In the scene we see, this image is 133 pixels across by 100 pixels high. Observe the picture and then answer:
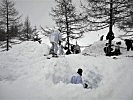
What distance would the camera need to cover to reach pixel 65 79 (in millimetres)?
10133

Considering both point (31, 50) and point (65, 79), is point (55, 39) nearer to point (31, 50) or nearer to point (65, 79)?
point (31, 50)

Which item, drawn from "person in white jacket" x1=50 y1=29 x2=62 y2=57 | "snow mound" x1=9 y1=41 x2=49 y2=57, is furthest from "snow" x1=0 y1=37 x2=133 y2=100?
"person in white jacket" x1=50 y1=29 x2=62 y2=57

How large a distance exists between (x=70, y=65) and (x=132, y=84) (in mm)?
5594

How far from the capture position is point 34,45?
18.5m

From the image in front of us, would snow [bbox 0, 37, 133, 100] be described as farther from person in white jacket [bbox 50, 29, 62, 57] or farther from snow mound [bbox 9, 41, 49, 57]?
person in white jacket [bbox 50, 29, 62, 57]

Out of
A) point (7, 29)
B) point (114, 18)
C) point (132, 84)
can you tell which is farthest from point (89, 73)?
point (7, 29)

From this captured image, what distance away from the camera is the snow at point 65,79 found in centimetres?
644

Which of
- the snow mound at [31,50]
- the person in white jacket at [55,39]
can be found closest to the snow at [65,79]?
the snow mound at [31,50]

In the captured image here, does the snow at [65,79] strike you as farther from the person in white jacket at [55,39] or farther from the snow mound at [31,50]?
the person in white jacket at [55,39]

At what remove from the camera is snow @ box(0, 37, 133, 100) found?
21.1 ft

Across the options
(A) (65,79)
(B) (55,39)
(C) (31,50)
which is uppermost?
(B) (55,39)

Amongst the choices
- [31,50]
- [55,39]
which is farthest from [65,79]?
[31,50]

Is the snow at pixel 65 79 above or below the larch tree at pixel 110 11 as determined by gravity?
below

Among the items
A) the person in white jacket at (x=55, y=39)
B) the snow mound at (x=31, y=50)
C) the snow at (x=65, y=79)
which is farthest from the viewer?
the snow mound at (x=31, y=50)
